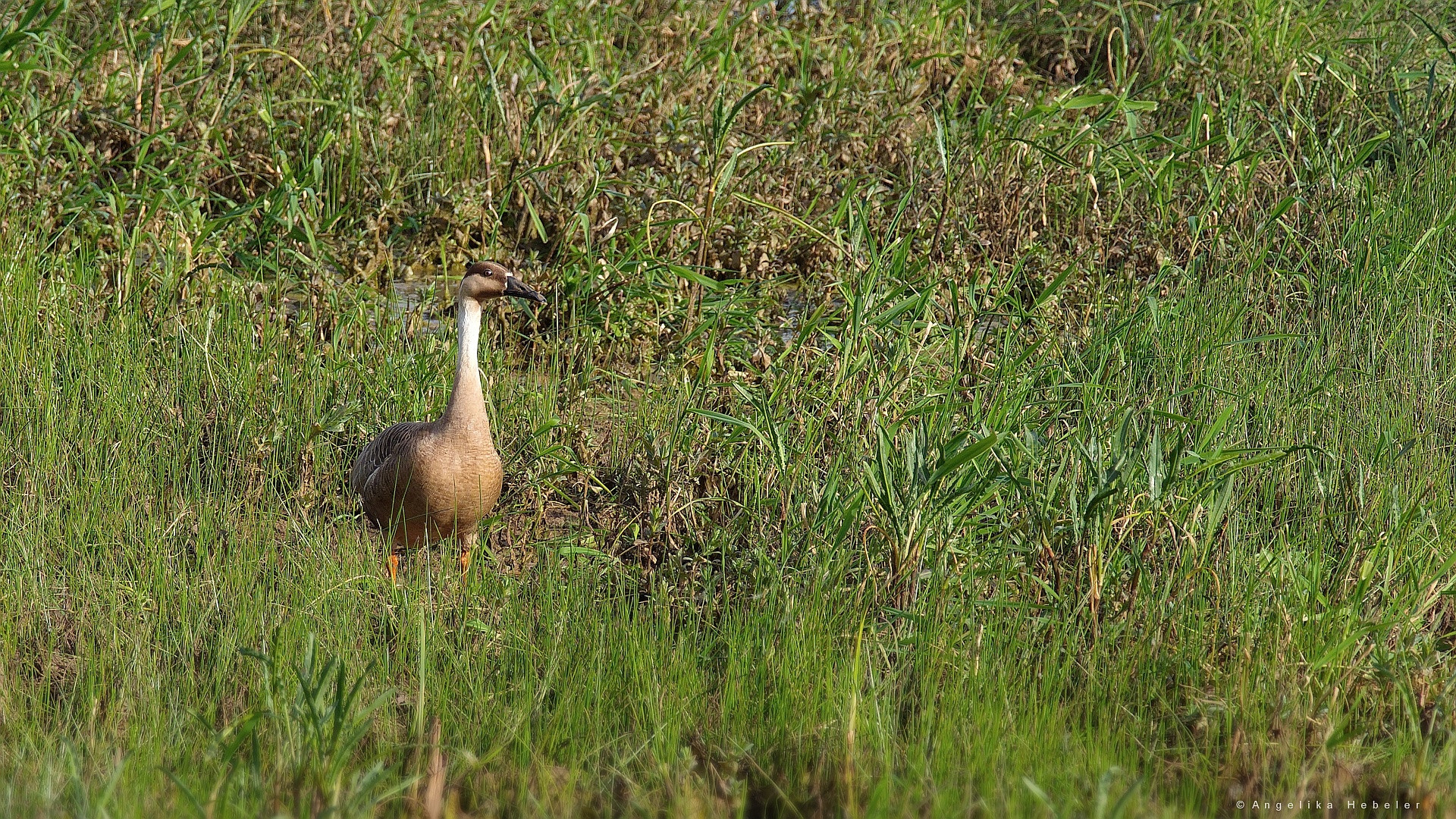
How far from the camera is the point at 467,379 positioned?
4.79 m

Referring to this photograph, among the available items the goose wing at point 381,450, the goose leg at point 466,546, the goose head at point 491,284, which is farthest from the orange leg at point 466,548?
the goose head at point 491,284

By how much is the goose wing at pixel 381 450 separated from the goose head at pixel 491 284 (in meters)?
0.51

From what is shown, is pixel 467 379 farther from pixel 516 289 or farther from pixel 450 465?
pixel 516 289

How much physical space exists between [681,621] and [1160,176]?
10.6ft

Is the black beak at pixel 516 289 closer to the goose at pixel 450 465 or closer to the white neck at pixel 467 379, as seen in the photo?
the goose at pixel 450 465

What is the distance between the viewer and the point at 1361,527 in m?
4.34

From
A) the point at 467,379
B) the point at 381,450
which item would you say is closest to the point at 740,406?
the point at 467,379

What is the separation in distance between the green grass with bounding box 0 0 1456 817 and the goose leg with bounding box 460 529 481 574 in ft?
0.49

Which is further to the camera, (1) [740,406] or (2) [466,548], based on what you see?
(1) [740,406]

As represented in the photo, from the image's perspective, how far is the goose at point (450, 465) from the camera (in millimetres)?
4672

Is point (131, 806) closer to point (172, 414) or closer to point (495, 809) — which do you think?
point (495, 809)

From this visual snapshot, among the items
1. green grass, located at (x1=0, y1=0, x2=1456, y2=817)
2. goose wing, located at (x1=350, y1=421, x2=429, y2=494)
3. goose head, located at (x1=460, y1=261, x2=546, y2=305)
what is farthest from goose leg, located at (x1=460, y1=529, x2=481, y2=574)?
goose head, located at (x1=460, y1=261, x2=546, y2=305)

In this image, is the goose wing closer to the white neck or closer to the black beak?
the white neck

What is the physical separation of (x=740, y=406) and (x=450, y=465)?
1138mm
